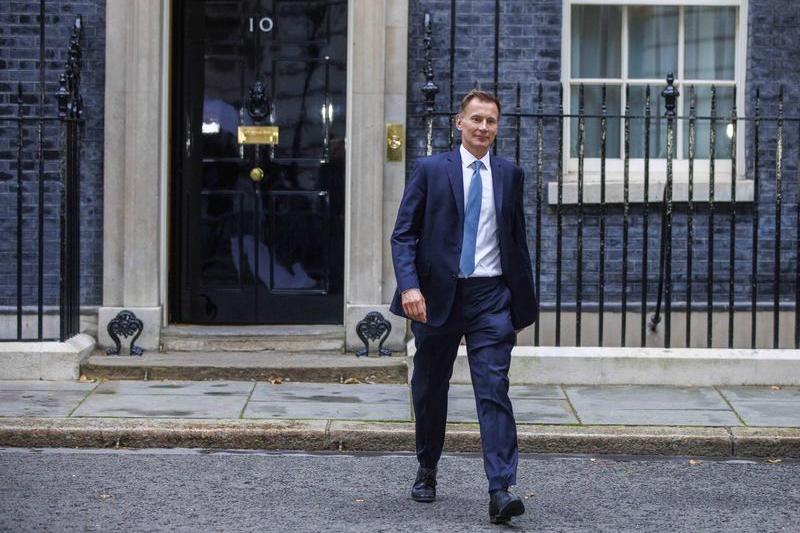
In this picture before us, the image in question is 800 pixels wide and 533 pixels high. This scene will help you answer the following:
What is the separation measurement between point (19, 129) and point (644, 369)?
4.29m

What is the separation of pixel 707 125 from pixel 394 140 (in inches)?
92.9

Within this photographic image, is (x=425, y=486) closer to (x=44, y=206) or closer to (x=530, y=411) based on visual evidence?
(x=530, y=411)

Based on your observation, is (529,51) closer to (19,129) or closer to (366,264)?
(366,264)

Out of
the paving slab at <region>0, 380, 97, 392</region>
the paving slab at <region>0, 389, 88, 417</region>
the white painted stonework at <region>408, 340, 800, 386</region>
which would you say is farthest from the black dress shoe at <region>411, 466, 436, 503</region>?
the paving slab at <region>0, 380, 97, 392</region>

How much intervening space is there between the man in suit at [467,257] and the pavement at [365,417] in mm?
1556

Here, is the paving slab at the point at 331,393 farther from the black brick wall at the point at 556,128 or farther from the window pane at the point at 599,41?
the window pane at the point at 599,41

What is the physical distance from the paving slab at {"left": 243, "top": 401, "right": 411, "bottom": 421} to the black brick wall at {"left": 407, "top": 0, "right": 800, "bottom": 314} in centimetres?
218

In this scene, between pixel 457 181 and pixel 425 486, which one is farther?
pixel 425 486

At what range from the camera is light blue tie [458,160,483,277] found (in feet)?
21.4

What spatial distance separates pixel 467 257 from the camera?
6.51 metres

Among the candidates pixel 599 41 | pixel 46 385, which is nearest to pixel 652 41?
pixel 599 41

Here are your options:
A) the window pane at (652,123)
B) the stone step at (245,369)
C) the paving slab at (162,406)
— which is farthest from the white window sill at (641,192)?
the paving slab at (162,406)

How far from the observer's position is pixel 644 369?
9.54 meters

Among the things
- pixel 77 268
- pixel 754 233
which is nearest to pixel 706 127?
pixel 754 233
